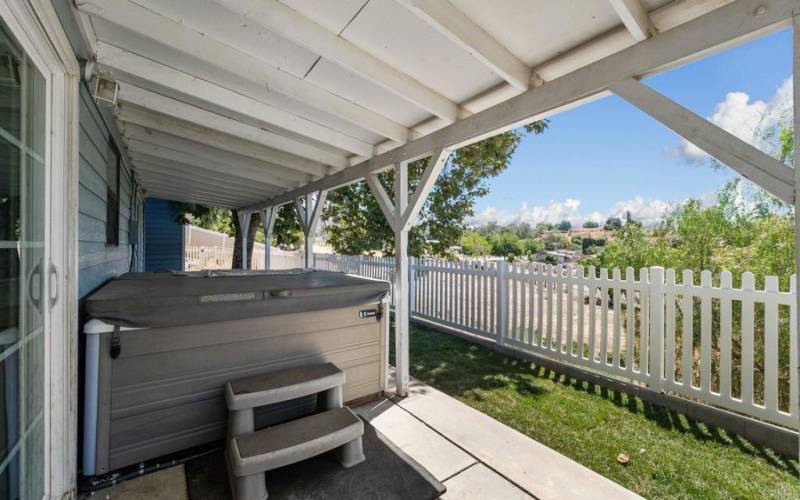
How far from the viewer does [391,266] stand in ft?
23.7

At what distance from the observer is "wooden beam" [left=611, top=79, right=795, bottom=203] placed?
1356 millimetres

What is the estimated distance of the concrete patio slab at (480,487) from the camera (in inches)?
79.1

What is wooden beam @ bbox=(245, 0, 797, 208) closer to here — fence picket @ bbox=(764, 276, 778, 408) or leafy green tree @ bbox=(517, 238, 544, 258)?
fence picket @ bbox=(764, 276, 778, 408)

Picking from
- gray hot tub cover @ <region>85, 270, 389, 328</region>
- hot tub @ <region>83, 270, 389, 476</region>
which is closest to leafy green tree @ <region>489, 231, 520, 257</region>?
gray hot tub cover @ <region>85, 270, 389, 328</region>

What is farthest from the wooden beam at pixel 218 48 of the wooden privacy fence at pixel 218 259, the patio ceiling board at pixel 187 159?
the wooden privacy fence at pixel 218 259

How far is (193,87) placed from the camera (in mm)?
2561

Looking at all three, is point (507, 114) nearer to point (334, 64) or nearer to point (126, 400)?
point (334, 64)

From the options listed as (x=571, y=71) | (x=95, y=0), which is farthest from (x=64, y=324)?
(x=571, y=71)

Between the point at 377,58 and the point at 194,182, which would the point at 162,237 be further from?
the point at 377,58

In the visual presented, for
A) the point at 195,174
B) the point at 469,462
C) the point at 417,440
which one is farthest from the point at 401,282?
the point at 195,174

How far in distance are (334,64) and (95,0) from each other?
1.23m

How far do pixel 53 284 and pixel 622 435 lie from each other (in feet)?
12.1

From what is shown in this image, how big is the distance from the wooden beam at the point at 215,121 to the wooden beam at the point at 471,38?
7.55 ft

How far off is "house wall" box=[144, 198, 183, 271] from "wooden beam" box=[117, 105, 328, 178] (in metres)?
6.85
